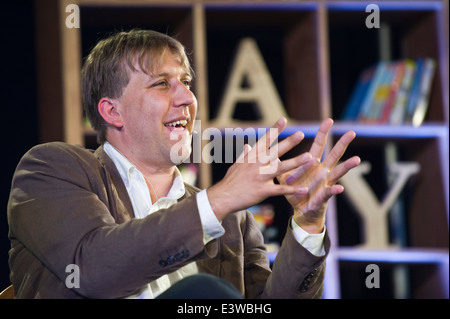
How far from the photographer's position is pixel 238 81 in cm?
281

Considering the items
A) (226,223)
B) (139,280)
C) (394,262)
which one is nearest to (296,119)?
(394,262)

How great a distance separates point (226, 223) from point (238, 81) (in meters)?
1.17

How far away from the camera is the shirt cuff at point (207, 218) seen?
130 centimetres

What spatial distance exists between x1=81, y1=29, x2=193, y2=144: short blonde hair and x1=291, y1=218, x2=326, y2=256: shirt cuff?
1.96 ft

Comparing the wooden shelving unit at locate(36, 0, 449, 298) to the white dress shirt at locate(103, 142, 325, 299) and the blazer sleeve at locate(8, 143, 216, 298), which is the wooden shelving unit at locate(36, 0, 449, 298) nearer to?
the white dress shirt at locate(103, 142, 325, 299)

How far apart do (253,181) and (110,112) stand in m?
0.69

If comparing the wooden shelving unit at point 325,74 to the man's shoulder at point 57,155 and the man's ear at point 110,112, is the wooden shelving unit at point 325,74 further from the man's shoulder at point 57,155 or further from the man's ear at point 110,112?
the man's shoulder at point 57,155

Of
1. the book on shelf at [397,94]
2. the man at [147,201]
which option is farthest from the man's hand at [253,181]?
the book on shelf at [397,94]

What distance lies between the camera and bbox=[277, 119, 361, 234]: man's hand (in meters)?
1.51

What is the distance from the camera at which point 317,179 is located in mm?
1515

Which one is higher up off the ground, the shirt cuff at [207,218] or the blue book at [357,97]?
the blue book at [357,97]

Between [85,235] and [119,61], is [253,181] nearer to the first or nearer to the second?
[85,235]

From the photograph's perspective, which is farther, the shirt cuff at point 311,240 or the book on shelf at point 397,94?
the book on shelf at point 397,94
